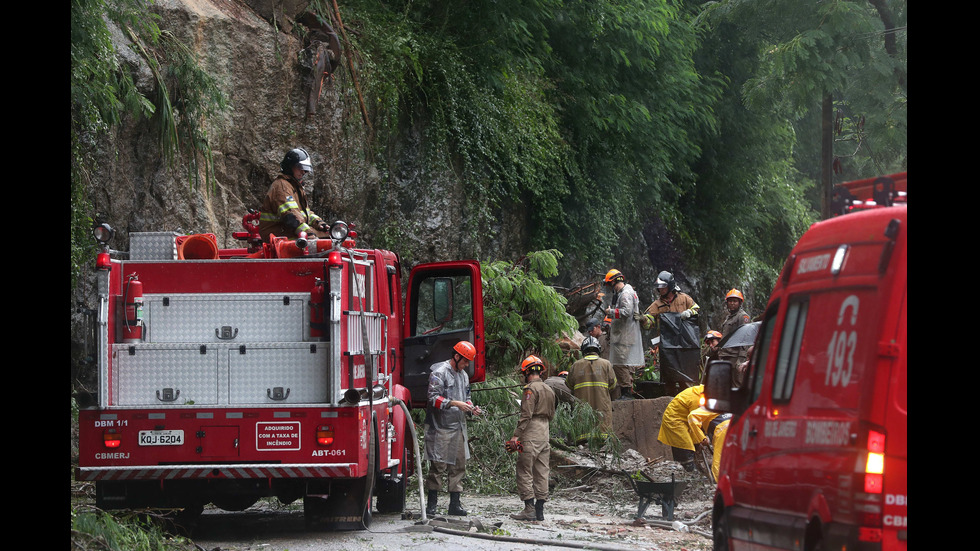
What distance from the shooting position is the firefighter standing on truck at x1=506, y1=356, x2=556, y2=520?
11211mm

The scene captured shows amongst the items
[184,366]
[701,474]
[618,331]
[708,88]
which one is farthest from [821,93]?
[708,88]

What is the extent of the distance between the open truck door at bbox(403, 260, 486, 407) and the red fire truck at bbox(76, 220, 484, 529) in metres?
2.40

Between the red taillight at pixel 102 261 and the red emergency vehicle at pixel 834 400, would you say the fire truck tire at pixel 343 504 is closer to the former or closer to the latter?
the red taillight at pixel 102 261

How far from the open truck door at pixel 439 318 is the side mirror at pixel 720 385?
6.31 metres

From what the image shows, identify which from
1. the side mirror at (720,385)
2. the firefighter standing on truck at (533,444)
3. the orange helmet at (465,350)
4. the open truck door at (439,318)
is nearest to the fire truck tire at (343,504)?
the orange helmet at (465,350)

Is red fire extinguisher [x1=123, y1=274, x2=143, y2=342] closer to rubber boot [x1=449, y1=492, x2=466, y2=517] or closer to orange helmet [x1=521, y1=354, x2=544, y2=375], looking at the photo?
rubber boot [x1=449, y1=492, x2=466, y2=517]

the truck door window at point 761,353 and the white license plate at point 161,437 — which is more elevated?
the truck door window at point 761,353

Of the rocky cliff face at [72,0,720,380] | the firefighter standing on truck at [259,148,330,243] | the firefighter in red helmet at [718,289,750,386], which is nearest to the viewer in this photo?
the firefighter standing on truck at [259,148,330,243]

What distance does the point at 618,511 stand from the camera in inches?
468

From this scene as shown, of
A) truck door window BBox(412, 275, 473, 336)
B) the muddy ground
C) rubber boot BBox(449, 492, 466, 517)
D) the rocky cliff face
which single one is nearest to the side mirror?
the muddy ground

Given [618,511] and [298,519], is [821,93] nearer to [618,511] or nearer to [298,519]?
[618,511]

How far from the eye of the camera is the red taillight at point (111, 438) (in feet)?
29.7

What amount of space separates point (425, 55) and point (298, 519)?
33.8 feet

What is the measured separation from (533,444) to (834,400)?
718 cm
